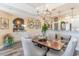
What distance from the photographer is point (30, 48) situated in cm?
251

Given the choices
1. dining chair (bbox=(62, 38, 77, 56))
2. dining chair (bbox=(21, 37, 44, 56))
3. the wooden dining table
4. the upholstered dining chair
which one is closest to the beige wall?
dining chair (bbox=(21, 37, 44, 56))

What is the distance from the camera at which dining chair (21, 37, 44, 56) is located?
2496mm

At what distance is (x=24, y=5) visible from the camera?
2500 mm

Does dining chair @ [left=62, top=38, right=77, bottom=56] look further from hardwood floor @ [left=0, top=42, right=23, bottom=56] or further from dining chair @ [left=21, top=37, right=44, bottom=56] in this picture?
hardwood floor @ [left=0, top=42, right=23, bottom=56]

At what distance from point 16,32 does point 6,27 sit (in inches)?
7.0

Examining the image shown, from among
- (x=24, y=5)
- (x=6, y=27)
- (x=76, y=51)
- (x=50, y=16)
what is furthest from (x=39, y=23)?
(x=76, y=51)

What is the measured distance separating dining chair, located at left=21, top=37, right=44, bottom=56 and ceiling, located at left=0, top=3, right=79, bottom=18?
0.41 m

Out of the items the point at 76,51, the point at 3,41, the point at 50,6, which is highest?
the point at 50,6

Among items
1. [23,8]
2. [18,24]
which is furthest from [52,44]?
[23,8]

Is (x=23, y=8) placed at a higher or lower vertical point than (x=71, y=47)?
higher

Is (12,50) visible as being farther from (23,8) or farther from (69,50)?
(69,50)

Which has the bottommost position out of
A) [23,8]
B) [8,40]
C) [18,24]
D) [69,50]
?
[69,50]

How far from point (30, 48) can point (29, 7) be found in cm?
66

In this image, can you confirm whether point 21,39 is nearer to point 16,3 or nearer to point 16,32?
point 16,32
